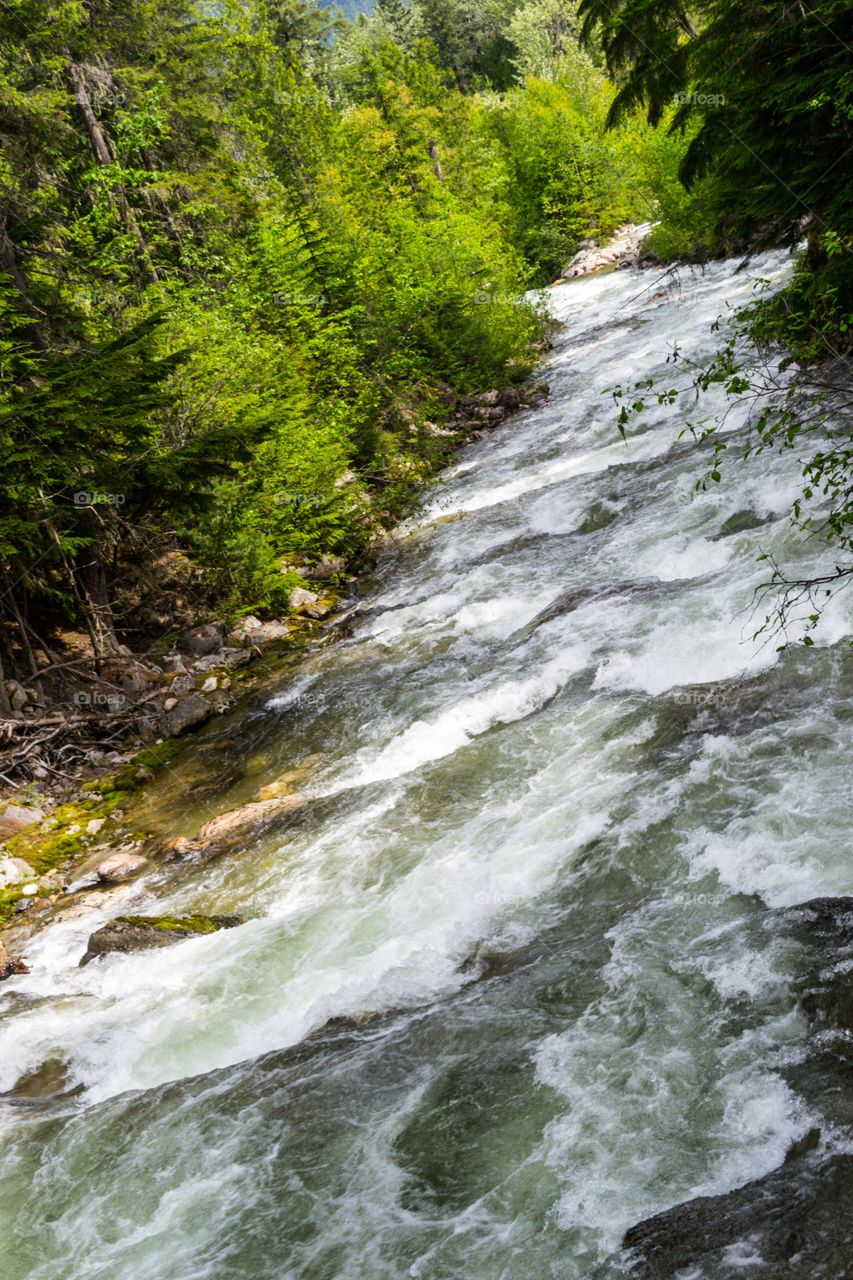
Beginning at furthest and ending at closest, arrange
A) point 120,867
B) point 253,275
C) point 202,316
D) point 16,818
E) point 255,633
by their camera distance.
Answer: point 253,275
point 202,316
point 255,633
point 16,818
point 120,867

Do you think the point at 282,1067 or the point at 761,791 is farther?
the point at 761,791

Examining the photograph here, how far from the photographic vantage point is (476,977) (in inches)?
213

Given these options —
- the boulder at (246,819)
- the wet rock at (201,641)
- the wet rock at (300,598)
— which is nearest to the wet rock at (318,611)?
the wet rock at (300,598)

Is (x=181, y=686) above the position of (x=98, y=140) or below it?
below

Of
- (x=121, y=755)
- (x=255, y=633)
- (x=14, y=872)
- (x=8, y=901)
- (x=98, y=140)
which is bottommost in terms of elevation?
(x=8, y=901)

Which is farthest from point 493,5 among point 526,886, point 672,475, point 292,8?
point 526,886

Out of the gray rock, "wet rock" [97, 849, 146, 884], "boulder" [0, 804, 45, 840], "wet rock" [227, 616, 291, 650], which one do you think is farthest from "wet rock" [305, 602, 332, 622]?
"wet rock" [97, 849, 146, 884]

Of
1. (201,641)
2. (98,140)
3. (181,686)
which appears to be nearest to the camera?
(181,686)

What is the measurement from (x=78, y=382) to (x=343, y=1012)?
7.63 meters

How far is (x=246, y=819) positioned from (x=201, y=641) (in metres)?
5.73

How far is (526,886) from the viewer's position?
6125 mm

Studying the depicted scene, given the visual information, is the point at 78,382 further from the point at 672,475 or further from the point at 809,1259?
the point at 809,1259

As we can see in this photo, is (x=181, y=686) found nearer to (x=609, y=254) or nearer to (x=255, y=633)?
(x=255, y=633)

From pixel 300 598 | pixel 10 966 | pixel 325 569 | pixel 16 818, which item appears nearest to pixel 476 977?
pixel 10 966
